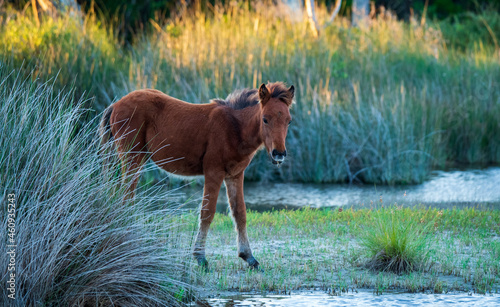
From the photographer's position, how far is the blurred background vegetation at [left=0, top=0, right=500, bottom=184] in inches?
529

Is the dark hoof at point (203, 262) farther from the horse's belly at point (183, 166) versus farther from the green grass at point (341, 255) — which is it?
the horse's belly at point (183, 166)

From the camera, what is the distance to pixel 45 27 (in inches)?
608

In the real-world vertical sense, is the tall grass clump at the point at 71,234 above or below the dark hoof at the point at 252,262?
above

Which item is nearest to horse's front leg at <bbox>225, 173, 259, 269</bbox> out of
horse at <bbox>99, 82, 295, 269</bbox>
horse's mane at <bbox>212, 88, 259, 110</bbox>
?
horse at <bbox>99, 82, 295, 269</bbox>

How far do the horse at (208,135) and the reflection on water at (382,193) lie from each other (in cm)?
404

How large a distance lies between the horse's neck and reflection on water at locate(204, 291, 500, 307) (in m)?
1.73

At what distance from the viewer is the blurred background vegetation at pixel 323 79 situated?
13.4 meters

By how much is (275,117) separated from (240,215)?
4.13 ft

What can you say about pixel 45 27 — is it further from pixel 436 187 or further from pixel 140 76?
pixel 436 187

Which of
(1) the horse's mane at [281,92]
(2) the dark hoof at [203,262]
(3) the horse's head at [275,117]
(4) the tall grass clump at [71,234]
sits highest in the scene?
(1) the horse's mane at [281,92]

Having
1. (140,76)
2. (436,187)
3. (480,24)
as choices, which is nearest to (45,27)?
(140,76)

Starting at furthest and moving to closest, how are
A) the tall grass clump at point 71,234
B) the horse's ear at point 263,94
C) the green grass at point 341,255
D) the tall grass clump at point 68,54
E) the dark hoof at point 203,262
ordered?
the tall grass clump at point 68,54
the dark hoof at point 203,262
the horse's ear at point 263,94
the green grass at point 341,255
the tall grass clump at point 71,234

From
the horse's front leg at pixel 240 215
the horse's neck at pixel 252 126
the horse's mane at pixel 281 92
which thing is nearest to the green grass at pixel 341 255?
the horse's front leg at pixel 240 215

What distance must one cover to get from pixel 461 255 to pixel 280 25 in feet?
35.6
